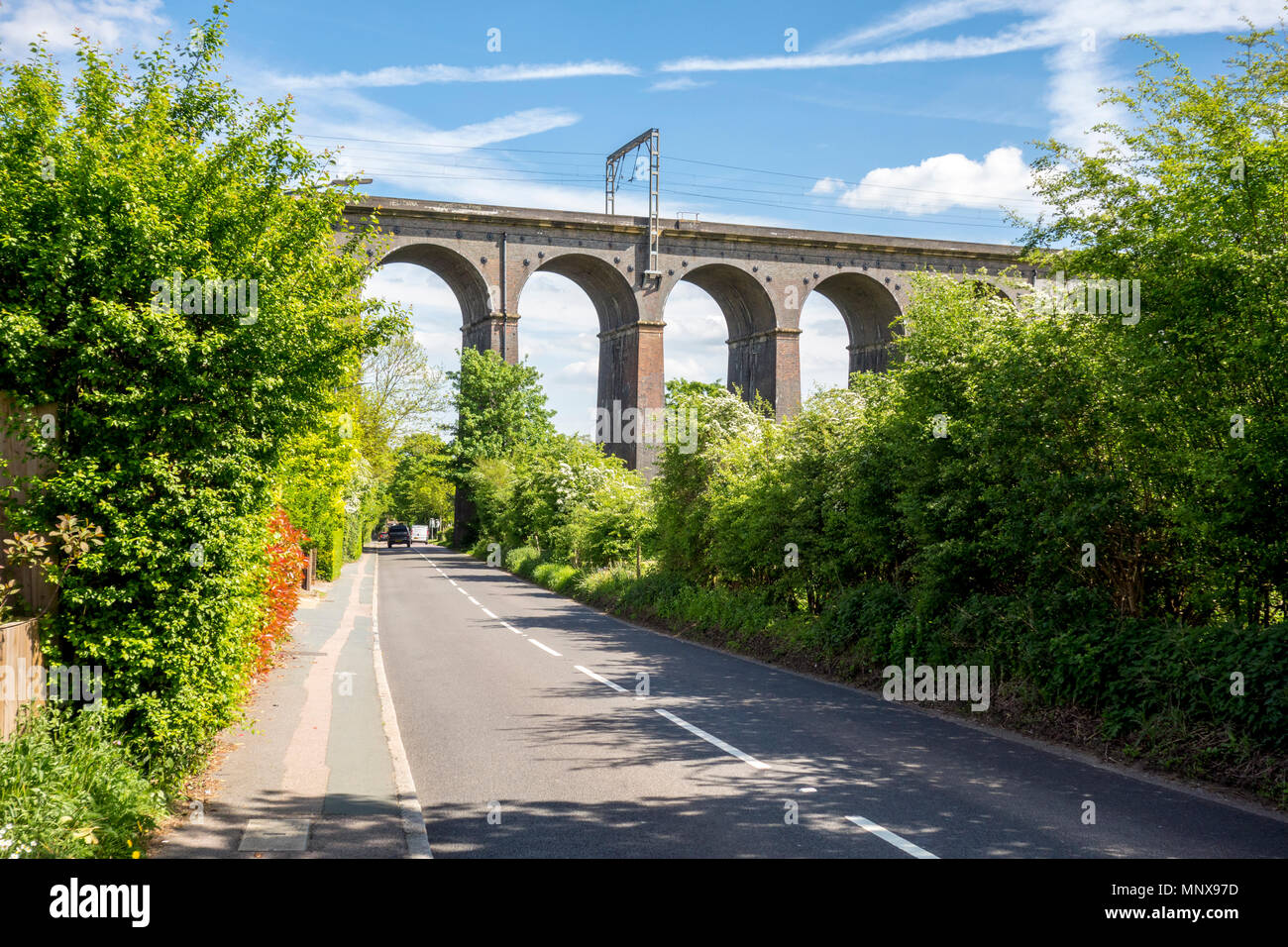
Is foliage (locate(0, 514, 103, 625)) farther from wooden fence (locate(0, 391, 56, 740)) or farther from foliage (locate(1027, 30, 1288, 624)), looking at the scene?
foliage (locate(1027, 30, 1288, 624))

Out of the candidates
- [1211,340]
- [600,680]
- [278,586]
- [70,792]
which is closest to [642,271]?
[600,680]

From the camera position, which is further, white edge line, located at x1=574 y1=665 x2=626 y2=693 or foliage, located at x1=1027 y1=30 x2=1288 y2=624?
white edge line, located at x1=574 y1=665 x2=626 y2=693

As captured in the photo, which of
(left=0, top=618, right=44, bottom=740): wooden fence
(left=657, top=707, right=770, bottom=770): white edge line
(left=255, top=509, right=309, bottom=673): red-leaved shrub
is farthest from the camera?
(left=255, top=509, right=309, bottom=673): red-leaved shrub

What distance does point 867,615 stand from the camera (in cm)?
1358

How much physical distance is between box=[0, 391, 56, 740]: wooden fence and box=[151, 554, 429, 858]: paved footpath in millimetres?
1352

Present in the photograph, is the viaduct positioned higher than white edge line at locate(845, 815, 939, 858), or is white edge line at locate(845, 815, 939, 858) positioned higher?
the viaduct

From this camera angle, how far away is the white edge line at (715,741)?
8.27 m

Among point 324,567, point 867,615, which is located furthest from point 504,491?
point 867,615

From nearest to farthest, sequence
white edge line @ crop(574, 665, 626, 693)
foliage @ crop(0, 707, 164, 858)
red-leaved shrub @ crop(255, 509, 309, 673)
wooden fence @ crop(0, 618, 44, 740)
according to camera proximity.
Result: foliage @ crop(0, 707, 164, 858) → wooden fence @ crop(0, 618, 44, 740) → red-leaved shrub @ crop(255, 509, 309, 673) → white edge line @ crop(574, 665, 626, 693)

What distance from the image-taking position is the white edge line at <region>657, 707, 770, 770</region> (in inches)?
325

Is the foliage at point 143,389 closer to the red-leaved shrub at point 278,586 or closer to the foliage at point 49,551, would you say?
the foliage at point 49,551

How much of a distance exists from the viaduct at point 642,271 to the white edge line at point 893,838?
42085 mm

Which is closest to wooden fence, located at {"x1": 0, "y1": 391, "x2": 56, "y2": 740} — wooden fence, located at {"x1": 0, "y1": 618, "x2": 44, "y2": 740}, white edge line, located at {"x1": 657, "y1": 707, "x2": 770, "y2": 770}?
wooden fence, located at {"x1": 0, "y1": 618, "x2": 44, "y2": 740}

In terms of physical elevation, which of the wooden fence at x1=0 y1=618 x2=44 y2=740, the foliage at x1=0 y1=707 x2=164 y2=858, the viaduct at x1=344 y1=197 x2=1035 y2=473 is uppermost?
the viaduct at x1=344 y1=197 x2=1035 y2=473
